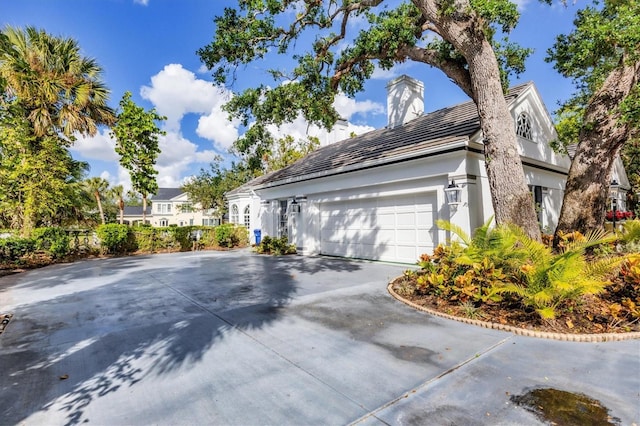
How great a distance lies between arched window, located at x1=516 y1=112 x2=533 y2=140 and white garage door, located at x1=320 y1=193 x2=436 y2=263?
3.92 meters

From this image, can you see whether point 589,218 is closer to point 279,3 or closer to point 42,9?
point 279,3

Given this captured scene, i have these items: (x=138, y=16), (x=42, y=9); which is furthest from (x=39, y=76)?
(x=138, y=16)

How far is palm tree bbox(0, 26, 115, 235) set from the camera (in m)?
12.1

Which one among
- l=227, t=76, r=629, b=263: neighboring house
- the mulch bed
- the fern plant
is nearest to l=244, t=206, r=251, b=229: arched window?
l=227, t=76, r=629, b=263: neighboring house

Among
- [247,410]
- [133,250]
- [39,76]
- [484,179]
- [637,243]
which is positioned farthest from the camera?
[133,250]

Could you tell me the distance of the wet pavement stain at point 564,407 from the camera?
2.24m

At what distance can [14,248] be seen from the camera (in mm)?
11016

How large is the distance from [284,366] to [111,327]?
2.94 m

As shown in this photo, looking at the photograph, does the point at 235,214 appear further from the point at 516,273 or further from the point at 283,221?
the point at 516,273

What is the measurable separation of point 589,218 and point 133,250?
56.7ft

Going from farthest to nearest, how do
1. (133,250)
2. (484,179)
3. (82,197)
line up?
1. (82,197)
2. (133,250)
3. (484,179)

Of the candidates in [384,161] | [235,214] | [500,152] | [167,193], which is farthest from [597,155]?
[167,193]

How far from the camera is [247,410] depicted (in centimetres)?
243

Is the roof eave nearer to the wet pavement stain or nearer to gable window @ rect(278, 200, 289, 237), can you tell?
gable window @ rect(278, 200, 289, 237)
